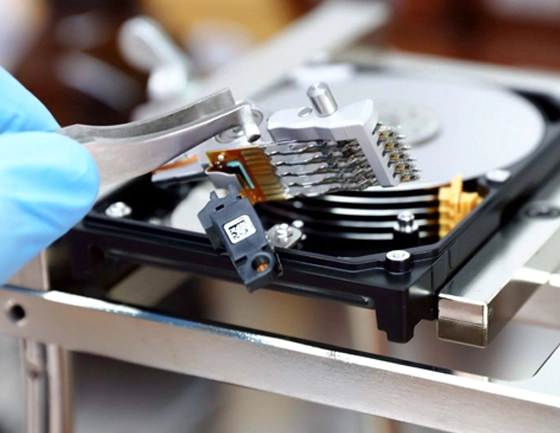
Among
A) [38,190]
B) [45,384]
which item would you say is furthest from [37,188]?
[45,384]

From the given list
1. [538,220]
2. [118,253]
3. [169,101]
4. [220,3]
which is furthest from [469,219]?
[220,3]

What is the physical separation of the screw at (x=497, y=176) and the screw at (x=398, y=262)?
0.12 m

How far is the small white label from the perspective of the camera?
0.52m

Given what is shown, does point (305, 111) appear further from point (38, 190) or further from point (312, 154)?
point (38, 190)

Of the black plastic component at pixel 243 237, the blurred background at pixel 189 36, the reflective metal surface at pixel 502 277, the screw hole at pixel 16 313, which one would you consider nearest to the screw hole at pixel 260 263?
the black plastic component at pixel 243 237

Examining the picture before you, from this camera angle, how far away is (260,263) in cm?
51

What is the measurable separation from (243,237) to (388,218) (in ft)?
0.42

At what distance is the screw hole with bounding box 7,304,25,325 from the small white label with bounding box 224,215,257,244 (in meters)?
0.20

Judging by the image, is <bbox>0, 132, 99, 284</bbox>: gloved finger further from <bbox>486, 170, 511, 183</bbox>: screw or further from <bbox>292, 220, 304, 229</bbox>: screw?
<bbox>486, 170, 511, 183</bbox>: screw

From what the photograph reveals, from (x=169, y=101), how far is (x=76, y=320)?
31 cm

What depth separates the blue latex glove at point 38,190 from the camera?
0.48m

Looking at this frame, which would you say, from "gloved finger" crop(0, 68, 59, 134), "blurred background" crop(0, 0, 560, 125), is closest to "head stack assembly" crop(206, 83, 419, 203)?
"gloved finger" crop(0, 68, 59, 134)

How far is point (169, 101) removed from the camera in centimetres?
88

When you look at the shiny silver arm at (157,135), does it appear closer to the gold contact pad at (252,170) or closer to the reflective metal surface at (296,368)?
the gold contact pad at (252,170)
